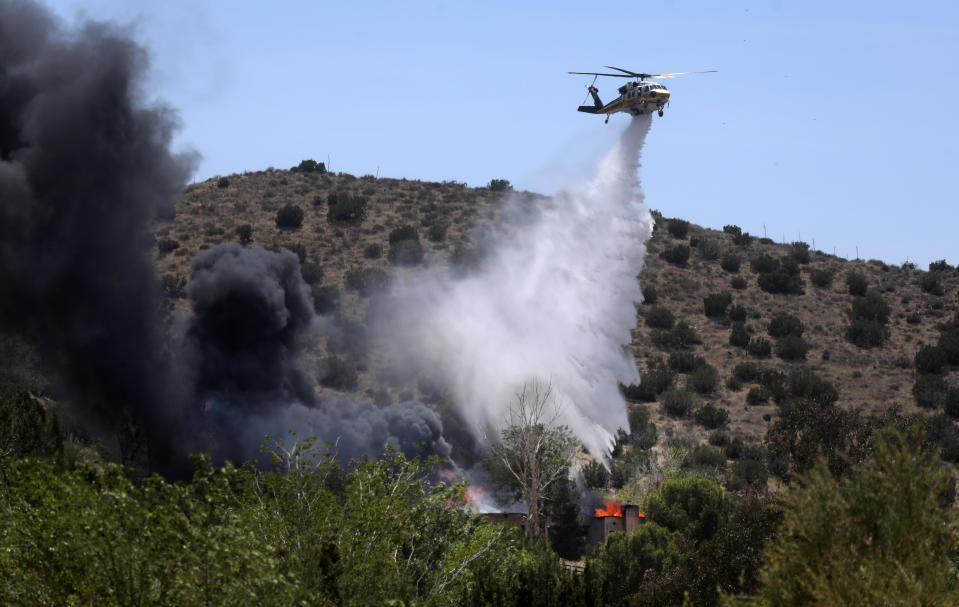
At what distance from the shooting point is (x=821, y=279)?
122750mm

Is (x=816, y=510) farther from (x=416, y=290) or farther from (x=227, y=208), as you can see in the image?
(x=227, y=208)

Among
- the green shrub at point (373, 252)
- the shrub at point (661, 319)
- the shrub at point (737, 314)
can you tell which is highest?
the green shrub at point (373, 252)

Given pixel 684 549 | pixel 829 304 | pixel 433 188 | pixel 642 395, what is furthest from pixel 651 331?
pixel 684 549

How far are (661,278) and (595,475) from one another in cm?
4566

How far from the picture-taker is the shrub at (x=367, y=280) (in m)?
106

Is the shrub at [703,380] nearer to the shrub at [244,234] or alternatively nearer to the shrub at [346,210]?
the shrub at [346,210]

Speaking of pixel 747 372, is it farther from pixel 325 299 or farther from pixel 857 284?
pixel 325 299

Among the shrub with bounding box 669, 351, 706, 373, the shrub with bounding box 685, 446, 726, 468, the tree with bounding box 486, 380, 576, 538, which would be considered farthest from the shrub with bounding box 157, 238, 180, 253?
the shrub with bounding box 685, 446, 726, 468

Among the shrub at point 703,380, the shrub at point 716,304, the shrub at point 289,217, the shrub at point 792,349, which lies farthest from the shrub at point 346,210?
the shrub at point 792,349

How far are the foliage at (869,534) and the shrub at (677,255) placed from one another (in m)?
103

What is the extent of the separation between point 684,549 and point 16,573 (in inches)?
1491

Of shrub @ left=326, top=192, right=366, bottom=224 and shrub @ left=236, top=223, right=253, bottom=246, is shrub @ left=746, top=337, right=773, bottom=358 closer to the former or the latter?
shrub @ left=326, top=192, right=366, bottom=224

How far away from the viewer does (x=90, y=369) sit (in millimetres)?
60094

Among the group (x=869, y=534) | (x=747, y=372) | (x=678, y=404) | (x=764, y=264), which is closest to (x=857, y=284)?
(x=764, y=264)
